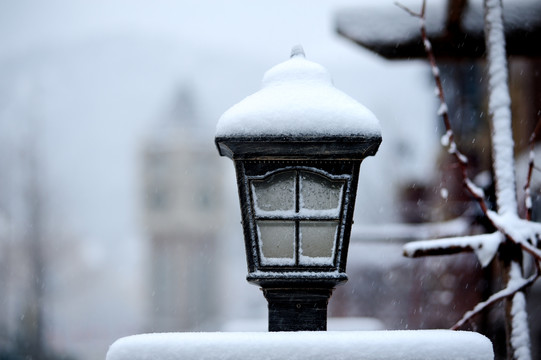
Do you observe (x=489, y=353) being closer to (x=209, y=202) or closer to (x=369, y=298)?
(x=369, y=298)

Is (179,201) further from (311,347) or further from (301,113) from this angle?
(311,347)

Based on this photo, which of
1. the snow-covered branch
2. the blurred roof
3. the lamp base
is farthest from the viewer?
the blurred roof

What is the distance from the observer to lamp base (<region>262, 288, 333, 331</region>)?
291 centimetres

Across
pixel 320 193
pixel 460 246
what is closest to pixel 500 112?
pixel 460 246

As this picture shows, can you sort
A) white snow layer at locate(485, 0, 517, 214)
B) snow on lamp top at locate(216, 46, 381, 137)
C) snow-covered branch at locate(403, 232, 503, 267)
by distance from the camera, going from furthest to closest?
white snow layer at locate(485, 0, 517, 214) < snow-covered branch at locate(403, 232, 503, 267) < snow on lamp top at locate(216, 46, 381, 137)

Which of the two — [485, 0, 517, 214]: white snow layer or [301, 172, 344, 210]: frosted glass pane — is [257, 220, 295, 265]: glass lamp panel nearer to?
[301, 172, 344, 210]: frosted glass pane

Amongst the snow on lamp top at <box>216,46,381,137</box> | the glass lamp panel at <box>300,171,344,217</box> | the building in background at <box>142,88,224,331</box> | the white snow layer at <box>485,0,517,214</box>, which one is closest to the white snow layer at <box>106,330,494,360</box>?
the glass lamp panel at <box>300,171,344,217</box>

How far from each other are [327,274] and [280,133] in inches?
27.1

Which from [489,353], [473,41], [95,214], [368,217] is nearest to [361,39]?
[473,41]

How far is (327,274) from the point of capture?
9.33ft

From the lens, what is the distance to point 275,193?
2.85m

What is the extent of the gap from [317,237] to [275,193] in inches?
11.1

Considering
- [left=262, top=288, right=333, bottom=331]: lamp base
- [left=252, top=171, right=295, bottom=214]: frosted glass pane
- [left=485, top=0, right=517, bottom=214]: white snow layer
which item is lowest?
[left=262, top=288, right=333, bottom=331]: lamp base

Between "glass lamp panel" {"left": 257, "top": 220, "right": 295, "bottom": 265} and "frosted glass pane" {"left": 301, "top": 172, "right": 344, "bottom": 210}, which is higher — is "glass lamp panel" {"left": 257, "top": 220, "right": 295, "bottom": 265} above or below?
below
